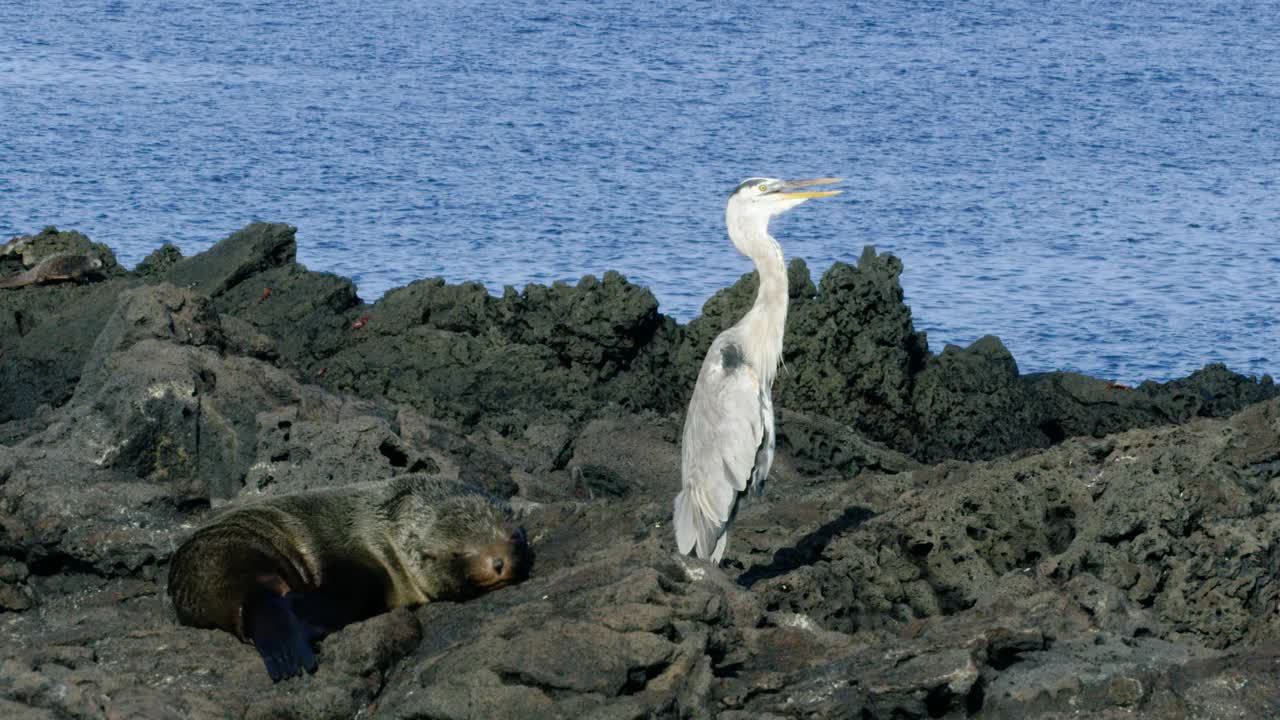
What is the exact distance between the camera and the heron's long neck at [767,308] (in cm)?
974

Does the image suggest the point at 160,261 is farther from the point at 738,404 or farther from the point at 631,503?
the point at 738,404

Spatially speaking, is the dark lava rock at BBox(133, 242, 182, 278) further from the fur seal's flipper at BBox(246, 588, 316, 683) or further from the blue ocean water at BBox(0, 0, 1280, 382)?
the fur seal's flipper at BBox(246, 588, 316, 683)

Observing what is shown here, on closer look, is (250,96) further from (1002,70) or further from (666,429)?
(666,429)

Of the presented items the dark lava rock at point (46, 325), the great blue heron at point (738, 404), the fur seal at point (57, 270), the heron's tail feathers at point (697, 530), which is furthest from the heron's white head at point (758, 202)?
the fur seal at point (57, 270)

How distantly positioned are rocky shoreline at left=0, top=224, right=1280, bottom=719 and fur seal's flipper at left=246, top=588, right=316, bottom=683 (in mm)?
110

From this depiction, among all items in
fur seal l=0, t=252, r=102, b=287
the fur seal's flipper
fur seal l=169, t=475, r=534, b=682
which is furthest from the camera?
fur seal l=0, t=252, r=102, b=287

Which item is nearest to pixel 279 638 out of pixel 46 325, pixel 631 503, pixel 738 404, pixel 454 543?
pixel 454 543

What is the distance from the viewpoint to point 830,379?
48.4ft

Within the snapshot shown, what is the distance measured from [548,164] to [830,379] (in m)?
18.9

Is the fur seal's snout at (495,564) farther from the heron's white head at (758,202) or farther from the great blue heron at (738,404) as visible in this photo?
the heron's white head at (758,202)

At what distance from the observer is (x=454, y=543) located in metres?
7.98

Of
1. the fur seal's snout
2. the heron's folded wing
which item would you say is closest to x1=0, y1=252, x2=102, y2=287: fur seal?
the heron's folded wing

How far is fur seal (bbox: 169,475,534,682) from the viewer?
7535mm

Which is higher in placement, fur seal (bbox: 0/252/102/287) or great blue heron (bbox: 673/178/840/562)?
great blue heron (bbox: 673/178/840/562)
